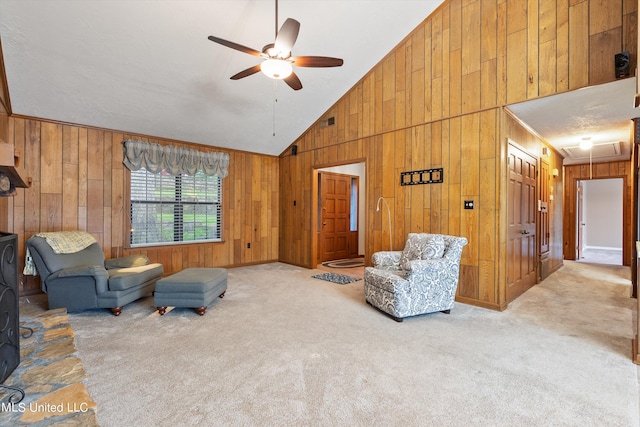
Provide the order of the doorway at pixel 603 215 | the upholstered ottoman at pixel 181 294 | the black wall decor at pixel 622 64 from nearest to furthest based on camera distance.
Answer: the black wall decor at pixel 622 64
the upholstered ottoman at pixel 181 294
the doorway at pixel 603 215

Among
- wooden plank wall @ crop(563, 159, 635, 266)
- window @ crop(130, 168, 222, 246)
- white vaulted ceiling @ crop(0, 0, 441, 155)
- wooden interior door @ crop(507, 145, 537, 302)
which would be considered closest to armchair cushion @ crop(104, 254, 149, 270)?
window @ crop(130, 168, 222, 246)

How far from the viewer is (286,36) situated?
2.60m

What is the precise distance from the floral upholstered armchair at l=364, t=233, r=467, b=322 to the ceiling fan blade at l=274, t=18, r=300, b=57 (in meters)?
2.48

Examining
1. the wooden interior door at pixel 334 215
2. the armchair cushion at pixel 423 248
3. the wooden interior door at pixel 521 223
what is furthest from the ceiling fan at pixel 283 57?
the wooden interior door at pixel 334 215

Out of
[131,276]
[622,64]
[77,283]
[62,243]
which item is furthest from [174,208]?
[622,64]

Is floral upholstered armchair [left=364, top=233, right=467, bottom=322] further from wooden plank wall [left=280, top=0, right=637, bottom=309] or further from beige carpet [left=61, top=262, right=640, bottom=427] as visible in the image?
wooden plank wall [left=280, top=0, right=637, bottom=309]

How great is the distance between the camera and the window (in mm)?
5094

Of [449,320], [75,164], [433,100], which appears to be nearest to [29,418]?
[449,320]

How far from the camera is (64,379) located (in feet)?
6.75

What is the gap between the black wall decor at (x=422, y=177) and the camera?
4.12 m

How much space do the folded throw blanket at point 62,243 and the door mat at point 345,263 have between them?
14.2 feet

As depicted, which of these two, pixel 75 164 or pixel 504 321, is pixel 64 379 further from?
pixel 504 321

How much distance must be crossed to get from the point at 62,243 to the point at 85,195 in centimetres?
117

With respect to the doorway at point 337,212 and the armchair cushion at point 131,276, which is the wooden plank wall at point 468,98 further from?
the armchair cushion at point 131,276
